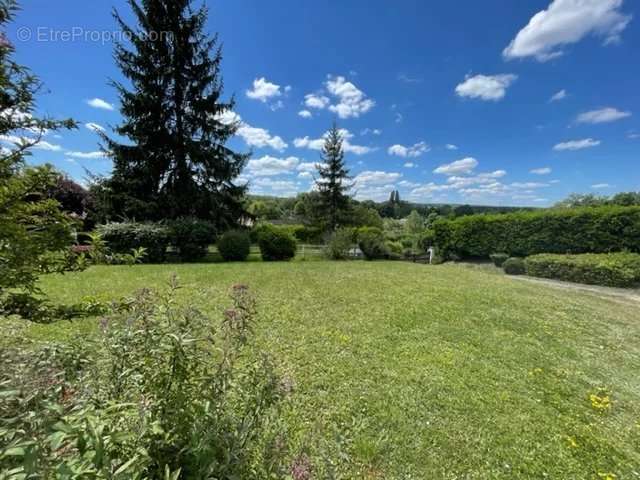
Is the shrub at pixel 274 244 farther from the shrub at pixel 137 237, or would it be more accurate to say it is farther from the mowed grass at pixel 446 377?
the mowed grass at pixel 446 377

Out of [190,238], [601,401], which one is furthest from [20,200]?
[190,238]

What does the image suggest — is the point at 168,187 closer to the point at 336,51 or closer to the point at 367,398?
the point at 336,51

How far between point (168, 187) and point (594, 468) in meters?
16.7

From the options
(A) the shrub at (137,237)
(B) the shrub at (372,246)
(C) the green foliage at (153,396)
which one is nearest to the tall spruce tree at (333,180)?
(B) the shrub at (372,246)

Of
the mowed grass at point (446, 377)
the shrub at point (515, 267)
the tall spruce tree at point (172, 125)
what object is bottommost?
the shrub at point (515, 267)

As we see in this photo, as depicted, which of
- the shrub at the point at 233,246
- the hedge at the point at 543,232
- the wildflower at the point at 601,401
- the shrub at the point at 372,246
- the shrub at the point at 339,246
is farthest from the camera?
the shrub at the point at 372,246

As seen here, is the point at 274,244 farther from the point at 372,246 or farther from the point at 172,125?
the point at 172,125

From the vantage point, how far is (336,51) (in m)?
12.5

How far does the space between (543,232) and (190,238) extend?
18063mm

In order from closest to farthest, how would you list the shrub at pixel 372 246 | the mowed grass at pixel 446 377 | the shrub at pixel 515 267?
the mowed grass at pixel 446 377 → the shrub at pixel 515 267 → the shrub at pixel 372 246

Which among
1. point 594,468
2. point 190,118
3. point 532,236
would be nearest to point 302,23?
point 190,118

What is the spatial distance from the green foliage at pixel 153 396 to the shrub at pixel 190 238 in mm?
11345

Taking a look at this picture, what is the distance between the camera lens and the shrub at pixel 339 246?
647 inches

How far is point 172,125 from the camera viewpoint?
48.5 feet
